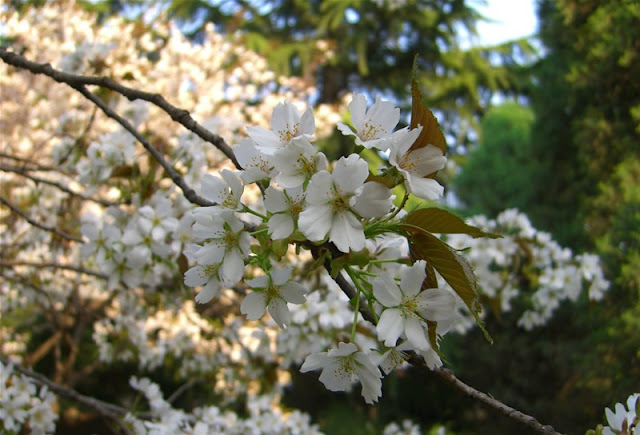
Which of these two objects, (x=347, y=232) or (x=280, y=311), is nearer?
(x=347, y=232)

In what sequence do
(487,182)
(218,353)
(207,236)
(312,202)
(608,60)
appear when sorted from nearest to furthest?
(312,202) < (207,236) < (218,353) < (608,60) < (487,182)

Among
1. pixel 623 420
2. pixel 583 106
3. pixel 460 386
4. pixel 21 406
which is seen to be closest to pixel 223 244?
pixel 460 386

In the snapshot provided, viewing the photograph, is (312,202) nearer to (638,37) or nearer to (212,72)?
(638,37)

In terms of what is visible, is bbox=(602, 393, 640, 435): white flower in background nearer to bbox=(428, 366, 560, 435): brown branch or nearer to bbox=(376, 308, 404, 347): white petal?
bbox=(428, 366, 560, 435): brown branch

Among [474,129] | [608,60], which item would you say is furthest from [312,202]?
[474,129]

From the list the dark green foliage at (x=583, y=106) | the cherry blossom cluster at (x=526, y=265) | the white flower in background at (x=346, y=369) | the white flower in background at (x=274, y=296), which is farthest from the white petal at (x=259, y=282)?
the dark green foliage at (x=583, y=106)

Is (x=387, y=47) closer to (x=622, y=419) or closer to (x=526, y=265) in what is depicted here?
(x=526, y=265)
